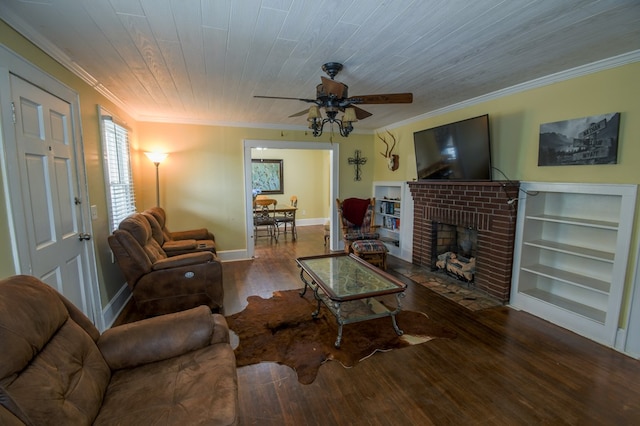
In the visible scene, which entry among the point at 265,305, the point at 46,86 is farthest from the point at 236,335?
the point at 46,86

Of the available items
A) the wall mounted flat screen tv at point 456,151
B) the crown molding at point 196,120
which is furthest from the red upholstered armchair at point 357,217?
the crown molding at point 196,120

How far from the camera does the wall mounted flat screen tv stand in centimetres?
334

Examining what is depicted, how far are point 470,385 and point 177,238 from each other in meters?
4.10

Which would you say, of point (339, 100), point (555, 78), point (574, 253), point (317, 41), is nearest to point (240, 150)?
point (339, 100)

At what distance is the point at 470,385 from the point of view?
2037 millimetres

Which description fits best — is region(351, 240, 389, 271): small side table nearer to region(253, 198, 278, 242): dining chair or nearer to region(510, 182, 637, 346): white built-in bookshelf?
region(510, 182, 637, 346): white built-in bookshelf

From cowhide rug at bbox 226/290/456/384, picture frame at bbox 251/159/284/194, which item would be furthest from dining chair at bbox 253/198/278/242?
cowhide rug at bbox 226/290/456/384

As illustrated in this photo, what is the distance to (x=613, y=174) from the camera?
246 cm

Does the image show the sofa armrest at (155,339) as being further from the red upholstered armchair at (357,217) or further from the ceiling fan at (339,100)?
the red upholstered armchair at (357,217)

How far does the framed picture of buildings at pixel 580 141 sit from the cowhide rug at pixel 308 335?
200cm

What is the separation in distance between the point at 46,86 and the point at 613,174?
451cm

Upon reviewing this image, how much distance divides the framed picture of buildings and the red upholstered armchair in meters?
2.51

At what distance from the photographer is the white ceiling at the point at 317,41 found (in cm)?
168

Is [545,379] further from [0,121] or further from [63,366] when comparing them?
[0,121]
